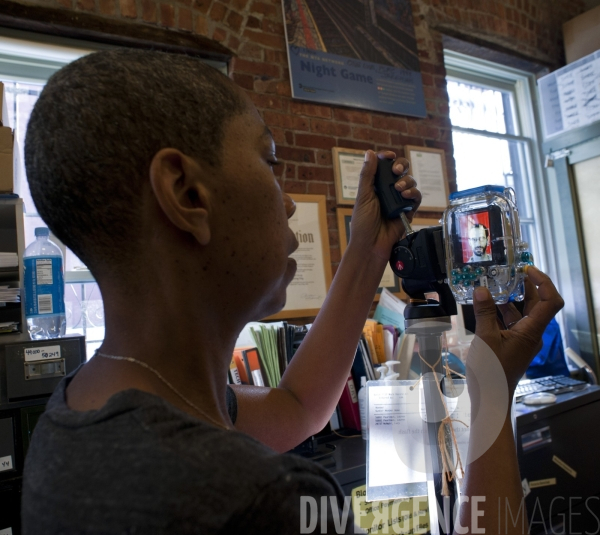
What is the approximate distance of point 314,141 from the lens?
232 cm

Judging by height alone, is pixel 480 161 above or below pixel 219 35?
below

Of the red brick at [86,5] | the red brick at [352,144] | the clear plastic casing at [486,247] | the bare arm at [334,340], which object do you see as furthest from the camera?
the red brick at [352,144]

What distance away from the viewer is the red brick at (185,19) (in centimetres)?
203

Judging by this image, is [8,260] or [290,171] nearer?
[8,260]

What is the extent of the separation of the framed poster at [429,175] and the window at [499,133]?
46 cm

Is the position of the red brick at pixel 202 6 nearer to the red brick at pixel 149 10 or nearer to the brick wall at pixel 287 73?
the brick wall at pixel 287 73

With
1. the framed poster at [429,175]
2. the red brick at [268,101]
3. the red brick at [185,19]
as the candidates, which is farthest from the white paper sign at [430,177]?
the red brick at [185,19]

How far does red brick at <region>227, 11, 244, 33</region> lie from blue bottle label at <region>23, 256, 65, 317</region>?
134 cm

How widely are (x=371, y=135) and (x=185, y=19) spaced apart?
3.36 ft

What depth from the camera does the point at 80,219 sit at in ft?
1.87

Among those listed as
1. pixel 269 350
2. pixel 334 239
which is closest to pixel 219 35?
pixel 334 239

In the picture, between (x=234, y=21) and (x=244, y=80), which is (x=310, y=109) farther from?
(x=234, y=21)

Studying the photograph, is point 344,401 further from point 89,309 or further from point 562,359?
point 562,359

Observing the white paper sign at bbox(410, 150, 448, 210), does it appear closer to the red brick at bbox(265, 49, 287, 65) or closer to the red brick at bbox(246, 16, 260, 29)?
the red brick at bbox(265, 49, 287, 65)
